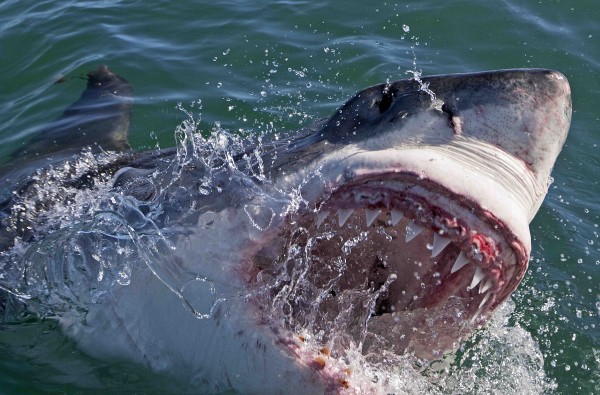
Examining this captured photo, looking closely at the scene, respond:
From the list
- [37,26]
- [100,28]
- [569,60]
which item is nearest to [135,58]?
[100,28]

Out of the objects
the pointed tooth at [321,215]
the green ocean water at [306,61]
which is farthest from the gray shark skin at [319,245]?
the green ocean water at [306,61]

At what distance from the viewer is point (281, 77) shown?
601 cm

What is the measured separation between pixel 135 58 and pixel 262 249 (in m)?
4.13

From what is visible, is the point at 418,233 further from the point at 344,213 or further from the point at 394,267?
the point at 394,267

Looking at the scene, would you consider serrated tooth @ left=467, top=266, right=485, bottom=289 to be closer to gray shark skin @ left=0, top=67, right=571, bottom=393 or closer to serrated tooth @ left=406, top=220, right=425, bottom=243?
gray shark skin @ left=0, top=67, right=571, bottom=393

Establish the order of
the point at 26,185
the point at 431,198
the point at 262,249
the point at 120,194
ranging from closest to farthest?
the point at 431,198, the point at 262,249, the point at 120,194, the point at 26,185

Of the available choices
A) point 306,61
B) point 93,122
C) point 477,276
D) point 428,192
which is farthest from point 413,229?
point 306,61

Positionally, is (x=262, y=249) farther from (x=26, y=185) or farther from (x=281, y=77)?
(x=281, y=77)

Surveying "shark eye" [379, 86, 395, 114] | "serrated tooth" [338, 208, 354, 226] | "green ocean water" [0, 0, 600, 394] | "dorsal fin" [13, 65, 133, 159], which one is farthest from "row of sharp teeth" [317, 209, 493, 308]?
"dorsal fin" [13, 65, 133, 159]

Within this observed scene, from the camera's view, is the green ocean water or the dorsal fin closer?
the green ocean water

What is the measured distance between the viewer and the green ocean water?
15.0ft

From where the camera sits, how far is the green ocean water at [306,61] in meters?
4.57

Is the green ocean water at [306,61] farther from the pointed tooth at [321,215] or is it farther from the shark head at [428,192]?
the pointed tooth at [321,215]

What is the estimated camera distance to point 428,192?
2342 mm
